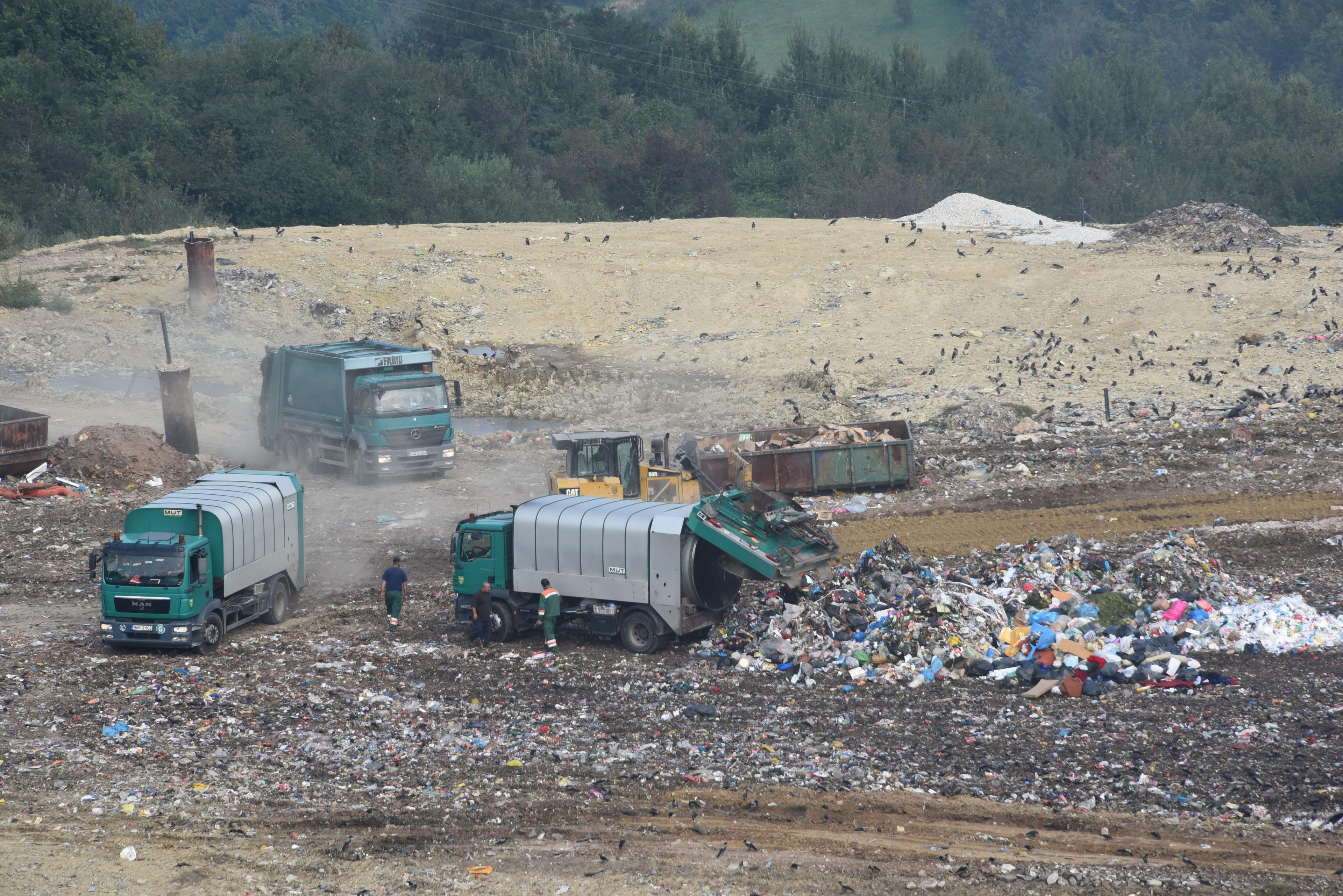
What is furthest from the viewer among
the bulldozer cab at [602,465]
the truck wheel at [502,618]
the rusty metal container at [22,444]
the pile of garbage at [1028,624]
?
the rusty metal container at [22,444]

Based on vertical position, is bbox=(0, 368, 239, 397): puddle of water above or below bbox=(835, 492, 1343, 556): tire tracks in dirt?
above

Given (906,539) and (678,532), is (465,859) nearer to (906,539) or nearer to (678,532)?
(678,532)

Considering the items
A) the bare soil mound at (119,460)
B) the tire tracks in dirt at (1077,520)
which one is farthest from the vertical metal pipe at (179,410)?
the tire tracks in dirt at (1077,520)

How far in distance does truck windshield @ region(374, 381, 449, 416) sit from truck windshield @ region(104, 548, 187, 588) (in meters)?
9.49

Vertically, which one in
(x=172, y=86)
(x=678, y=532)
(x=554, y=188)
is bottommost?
(x=678, y=532)

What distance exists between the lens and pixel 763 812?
11.0 meters

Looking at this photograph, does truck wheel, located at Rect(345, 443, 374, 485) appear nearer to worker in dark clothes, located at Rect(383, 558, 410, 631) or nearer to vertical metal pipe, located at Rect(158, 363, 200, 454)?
vertical metal pipe, located at Rect(158, 363, 200, 454)

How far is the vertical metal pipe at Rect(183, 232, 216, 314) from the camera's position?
3494 centimetres

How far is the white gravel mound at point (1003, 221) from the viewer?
138ft

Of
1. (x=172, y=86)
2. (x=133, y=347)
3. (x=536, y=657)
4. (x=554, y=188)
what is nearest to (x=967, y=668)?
(x=536, y=657)

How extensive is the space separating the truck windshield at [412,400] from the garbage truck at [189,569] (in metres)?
7.92

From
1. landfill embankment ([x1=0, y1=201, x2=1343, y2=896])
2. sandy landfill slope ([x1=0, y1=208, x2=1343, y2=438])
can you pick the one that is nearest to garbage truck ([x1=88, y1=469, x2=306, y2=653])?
landfill embankment ([x1=0, y1=201, x2=1343, y2=896])

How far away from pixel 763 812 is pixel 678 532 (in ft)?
14.6

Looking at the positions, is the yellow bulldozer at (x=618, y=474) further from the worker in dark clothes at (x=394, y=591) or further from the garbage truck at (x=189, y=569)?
the garbage truck at (x=189, y=569)
